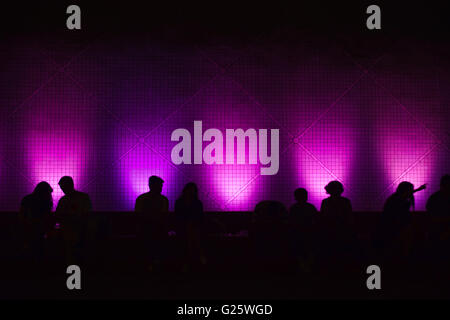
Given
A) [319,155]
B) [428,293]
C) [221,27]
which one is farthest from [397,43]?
[428,293]

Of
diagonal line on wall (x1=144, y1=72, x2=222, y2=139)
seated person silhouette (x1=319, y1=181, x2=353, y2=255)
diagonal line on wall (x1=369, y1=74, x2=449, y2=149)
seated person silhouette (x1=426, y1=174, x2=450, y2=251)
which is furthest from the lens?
diagonal line on wall (x1=369, y1=74, x2=449, y2=149)

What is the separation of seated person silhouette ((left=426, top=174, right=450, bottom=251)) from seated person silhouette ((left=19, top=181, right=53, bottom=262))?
5.19 metres

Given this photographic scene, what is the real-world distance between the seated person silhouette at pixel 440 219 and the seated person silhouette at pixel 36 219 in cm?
519

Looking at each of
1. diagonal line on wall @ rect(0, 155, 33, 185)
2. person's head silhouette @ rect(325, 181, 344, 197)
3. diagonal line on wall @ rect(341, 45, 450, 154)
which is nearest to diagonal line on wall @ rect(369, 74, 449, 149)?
diagonal line on wall @ rect(341, 45, 450, 154)

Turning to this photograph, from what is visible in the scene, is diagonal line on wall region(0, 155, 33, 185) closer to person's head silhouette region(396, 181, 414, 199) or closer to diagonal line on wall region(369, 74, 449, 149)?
person's head silhouette region(396, 181, 414, 199)

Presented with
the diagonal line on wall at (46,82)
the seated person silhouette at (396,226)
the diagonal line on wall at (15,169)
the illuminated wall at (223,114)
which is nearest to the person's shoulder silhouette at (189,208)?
the illuminated wall at (223,114)

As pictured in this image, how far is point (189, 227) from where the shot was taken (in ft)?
20.2

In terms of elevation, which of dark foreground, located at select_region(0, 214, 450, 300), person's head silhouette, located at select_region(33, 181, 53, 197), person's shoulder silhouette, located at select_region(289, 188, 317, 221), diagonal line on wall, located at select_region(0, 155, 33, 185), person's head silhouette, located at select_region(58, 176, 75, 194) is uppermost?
diagonal line on wall, located at select_region(0, 155, 33, 185)

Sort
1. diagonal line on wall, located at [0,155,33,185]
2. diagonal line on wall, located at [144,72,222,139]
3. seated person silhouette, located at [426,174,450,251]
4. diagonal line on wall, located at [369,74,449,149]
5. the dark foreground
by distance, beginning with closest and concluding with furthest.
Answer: the dark foreground
seated person silhouette, located at [426,174,450,251]
diagonal line on wall, located at [0,155,33,185]
diagonal line on wall, located at [144,72,222,139]
diagonal line on wall, located at [369,74,449,149]

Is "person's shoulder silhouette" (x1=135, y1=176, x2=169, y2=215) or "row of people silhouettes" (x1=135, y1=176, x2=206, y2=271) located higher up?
"person's shoulder silhouette" (x1=135, y1=176, x2=169, y2=215)

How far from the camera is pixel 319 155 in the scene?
820 cm

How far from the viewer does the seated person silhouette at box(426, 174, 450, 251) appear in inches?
245

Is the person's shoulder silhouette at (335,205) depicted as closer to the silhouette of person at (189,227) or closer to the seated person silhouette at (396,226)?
the seated person silhouette at (396,226)

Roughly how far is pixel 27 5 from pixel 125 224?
4.22 m
